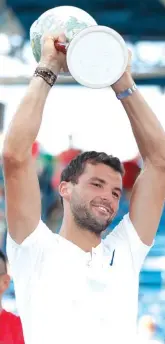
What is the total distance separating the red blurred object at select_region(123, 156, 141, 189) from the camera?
19.7ft

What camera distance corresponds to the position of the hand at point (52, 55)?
197cm

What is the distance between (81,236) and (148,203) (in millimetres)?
216

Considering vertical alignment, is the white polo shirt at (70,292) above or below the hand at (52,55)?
below

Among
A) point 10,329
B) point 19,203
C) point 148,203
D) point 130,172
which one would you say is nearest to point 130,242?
point 148,203

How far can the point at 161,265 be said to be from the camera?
19.9ft

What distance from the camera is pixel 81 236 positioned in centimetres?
200

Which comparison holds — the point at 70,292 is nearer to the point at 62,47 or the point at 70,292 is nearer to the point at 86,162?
the point at 86,162

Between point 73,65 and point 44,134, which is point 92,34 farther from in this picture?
point 44,134

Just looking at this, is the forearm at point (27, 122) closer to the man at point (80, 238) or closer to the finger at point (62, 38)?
the man at point (80, 238)

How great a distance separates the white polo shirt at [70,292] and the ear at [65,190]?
6.8 inches

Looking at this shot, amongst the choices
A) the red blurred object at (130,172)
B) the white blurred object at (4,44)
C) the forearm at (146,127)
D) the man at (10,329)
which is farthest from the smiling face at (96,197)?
the white blurred object at (4,44)

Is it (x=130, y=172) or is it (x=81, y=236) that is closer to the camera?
(x=81, y=236)

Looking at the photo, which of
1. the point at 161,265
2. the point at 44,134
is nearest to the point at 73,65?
the point at 161,265

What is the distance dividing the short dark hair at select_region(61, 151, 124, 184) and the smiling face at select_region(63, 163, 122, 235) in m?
0.01
